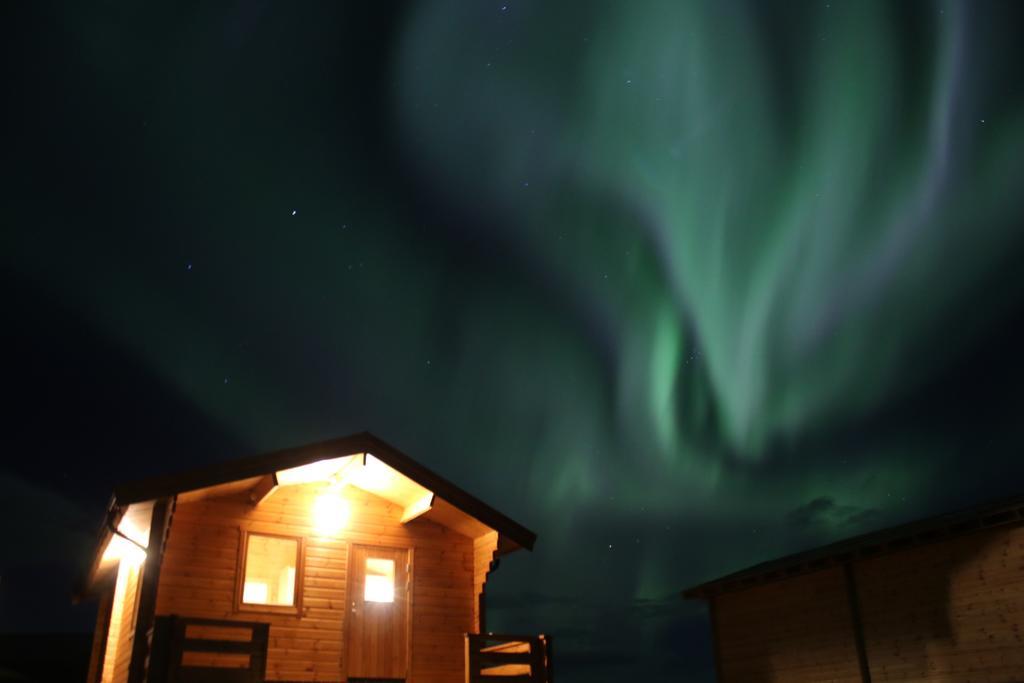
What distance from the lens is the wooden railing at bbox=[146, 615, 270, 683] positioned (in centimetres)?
1311

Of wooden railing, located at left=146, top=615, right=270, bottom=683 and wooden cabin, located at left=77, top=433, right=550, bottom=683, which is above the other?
wooden cabin, located at left=77, top=433, right=550, bottom=683

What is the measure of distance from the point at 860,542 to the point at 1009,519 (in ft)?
13.5

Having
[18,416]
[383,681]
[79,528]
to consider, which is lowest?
[383,681]

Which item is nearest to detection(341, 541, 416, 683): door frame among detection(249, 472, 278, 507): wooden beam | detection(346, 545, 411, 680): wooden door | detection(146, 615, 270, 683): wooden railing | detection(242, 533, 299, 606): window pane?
detection(346, 545, 411, 680): wooden door

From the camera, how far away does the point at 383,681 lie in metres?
16.3

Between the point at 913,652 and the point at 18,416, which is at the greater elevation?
the point at 18,416

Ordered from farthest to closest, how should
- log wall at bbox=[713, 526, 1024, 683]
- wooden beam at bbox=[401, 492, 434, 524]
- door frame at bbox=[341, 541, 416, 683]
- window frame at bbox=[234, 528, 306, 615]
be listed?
log wall at bbox=[713, 526, 1024, 683], wooden beam at bbox=[401, 492, 434, 524], door frame at bbox=[341, 541, 416, 683], window frame at bbox=[234, 528, 306, 615]

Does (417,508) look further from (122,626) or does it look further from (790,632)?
(790,632)

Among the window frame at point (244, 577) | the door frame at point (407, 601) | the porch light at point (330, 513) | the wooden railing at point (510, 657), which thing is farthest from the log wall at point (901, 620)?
the window frame at point (244, 577)

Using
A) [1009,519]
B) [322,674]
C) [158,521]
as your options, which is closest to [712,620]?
[1009,519]

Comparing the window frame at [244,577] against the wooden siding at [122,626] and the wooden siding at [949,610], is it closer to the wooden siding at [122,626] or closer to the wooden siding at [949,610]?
the wooden siding at [122,626]

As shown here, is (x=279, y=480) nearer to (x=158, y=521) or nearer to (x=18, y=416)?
(x=158, y=521)

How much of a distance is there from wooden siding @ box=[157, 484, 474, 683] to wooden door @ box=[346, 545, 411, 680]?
0.60 feet

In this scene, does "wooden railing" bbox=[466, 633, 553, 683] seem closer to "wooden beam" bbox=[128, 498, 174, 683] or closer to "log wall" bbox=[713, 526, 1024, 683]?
"wooden beam" bbox=[128, 498, 174, 683]
